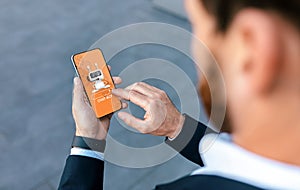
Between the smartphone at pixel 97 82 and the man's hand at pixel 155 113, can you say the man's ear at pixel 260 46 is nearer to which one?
the man's hand at pixel 155 113

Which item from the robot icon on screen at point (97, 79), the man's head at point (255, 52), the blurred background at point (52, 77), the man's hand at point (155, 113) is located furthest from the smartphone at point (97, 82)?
the man's head at point (255, 52)

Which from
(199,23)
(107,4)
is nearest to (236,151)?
(199,23)

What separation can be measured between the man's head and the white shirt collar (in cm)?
4

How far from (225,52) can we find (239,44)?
0.02 meters

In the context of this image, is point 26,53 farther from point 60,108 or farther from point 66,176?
point 66,176

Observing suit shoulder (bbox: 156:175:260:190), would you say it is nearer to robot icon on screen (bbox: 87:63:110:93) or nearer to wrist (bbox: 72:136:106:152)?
wrist (bbox: 72:136:106:152)

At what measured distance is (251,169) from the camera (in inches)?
17.3

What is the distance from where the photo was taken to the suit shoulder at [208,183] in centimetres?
45

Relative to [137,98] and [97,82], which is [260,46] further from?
[97,82]

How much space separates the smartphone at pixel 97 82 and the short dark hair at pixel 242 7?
23.4 inches

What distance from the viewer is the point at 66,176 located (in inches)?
29.6

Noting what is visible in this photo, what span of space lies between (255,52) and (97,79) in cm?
74

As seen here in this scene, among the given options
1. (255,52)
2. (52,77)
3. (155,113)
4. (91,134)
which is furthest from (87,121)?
(52,77)

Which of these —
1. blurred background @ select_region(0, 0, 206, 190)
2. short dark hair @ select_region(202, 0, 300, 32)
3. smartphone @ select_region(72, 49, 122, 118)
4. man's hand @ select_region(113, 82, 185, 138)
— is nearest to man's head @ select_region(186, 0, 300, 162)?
short dark hair @ select_region(202, 0, 300, 32)
